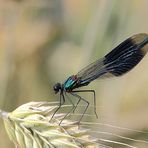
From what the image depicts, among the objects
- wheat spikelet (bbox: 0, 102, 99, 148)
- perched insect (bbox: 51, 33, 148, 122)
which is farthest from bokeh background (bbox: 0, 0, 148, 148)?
wheat spikelet (bbox: 0, 102, 99, 148)

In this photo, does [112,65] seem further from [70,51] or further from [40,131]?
[40,131]

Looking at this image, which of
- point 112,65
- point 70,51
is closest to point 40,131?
point 112,65

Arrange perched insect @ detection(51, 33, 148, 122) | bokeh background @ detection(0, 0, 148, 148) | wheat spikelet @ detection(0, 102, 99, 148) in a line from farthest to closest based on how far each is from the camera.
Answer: bokeh background @ detection(0, 0, 148, 148) → perched insect @ detection(51, 33, 148, 122) → wheat spikelet @ detection(0, 102, 99, 148)

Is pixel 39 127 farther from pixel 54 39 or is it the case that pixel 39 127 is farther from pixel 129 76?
pixel 54 39

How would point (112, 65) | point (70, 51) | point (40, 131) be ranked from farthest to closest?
point (70, 51) → point (112, 65) → point (40, 131)

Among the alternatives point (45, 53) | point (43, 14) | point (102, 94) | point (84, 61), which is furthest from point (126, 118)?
point (43, 14)

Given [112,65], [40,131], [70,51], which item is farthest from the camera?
[70,51]

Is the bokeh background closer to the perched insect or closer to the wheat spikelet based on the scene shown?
the perched insect
